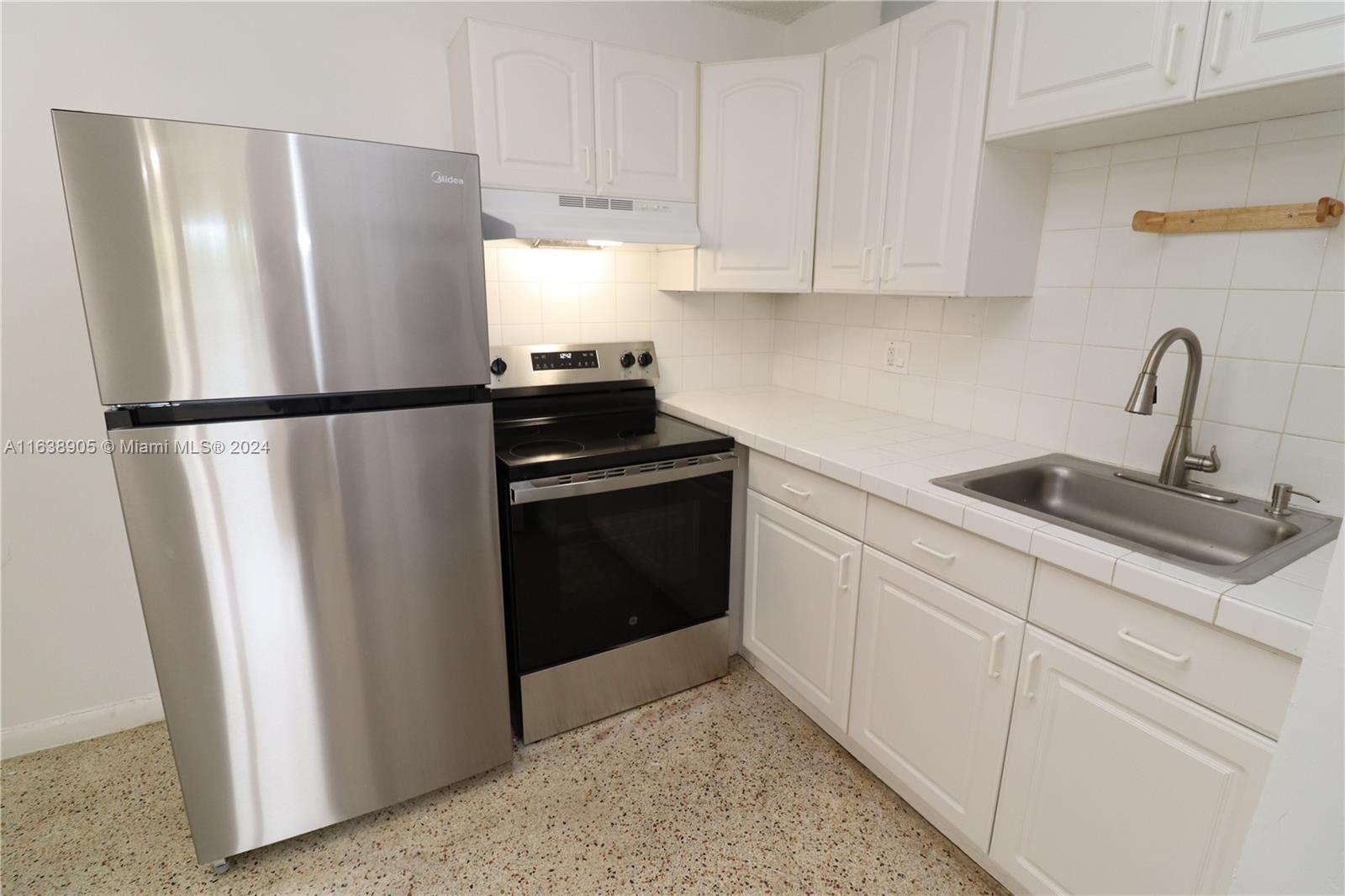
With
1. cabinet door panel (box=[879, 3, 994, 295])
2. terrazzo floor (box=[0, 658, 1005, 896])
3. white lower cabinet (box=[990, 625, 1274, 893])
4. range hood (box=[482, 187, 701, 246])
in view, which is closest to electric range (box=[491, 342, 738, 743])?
terrazzo floor (box=[0, 658, 1005, 896])

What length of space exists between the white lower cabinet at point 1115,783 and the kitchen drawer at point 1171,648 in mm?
30

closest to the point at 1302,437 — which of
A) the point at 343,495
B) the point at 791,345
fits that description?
the point at 791,345

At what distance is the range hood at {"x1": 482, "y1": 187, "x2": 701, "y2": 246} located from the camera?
1901mm

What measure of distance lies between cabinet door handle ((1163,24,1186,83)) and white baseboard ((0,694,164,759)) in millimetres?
2968

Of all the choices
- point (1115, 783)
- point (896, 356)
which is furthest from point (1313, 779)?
point (896, 356)

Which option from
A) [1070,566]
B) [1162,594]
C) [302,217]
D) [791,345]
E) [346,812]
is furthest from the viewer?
[791,345]

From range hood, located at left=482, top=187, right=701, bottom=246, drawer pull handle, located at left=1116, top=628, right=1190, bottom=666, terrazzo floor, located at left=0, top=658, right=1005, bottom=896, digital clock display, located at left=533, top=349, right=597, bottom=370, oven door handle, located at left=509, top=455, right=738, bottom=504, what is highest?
range hood, located at left=482, top=187, right=701, bottom=246

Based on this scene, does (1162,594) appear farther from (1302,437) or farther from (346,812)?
(346,812)

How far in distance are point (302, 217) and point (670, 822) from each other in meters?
1.74

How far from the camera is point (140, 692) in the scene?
2.09 metres

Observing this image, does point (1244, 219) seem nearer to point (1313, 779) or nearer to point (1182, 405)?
point (1182, 405)

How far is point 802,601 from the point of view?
201 centimetres

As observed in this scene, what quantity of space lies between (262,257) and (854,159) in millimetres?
1678

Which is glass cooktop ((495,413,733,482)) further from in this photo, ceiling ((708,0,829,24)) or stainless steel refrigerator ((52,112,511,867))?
ceiling ((708,0,829,24))
